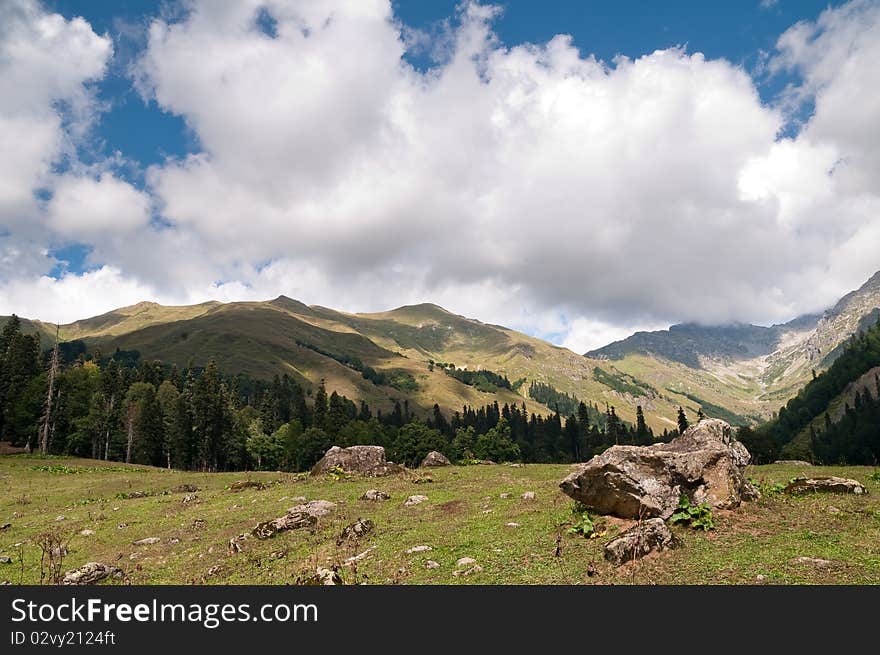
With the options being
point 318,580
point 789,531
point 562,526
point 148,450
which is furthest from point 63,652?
point 148,450

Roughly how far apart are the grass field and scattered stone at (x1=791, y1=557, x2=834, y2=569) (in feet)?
0.33

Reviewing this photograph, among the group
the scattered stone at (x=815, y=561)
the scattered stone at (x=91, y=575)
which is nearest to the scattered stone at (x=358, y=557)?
the scattered stone at (x=91, y=575)

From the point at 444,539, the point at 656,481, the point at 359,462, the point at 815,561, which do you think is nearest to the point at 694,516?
the point at 656,481

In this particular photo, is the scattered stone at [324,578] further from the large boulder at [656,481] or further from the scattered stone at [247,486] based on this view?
the scattered stone at [247,486]

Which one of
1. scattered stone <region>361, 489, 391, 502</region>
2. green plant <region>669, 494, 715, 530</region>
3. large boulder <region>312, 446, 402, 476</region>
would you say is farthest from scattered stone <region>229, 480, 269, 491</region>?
green plant <region>669, 494, 715, 530</region>

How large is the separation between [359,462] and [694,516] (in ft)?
122

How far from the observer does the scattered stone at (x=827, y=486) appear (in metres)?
26.9

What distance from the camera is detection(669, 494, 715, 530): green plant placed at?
844 inches

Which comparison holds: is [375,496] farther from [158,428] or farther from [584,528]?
[158,428]

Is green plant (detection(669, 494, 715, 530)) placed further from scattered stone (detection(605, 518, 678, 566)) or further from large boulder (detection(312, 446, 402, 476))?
large boulder (detection(312, 446, 402, 476))

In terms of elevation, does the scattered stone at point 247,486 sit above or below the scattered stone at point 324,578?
below

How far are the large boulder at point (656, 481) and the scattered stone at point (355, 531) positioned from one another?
35.4ft

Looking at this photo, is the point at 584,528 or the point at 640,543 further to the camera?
the point at 584,528

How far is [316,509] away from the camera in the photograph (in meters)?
32.4
